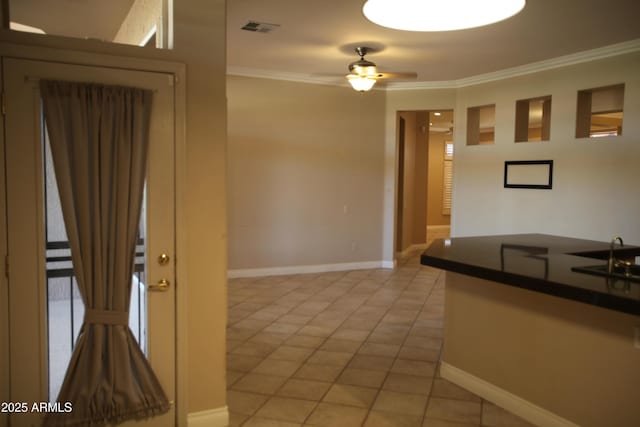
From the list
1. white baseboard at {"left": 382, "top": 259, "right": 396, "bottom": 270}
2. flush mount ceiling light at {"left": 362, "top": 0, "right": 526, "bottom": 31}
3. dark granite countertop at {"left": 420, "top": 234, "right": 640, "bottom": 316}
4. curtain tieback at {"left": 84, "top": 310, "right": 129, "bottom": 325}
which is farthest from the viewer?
white baseboard at {"left": 382, "top": 259, "right": 396, "bottom": 270}

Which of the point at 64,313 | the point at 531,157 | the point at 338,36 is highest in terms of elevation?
the point at 338,36

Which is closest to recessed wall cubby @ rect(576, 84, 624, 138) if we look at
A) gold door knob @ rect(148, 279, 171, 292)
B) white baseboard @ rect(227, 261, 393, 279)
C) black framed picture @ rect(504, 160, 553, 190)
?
black framed picture @ rect(504, 160, 553, 190)

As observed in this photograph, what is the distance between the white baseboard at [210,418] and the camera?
2877mm

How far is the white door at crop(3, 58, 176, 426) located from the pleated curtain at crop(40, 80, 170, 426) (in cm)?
7

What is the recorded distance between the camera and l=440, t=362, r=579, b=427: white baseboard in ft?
9.57

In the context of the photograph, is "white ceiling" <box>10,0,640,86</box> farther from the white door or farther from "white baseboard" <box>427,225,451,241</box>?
"white baseboard" <box>427,225,451,241</box>

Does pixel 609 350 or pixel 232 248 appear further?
pixel 232 248

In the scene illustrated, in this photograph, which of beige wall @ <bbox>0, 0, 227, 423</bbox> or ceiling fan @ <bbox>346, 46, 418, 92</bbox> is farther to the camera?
ceiling fan @ <bbox>346, 46, 418, 92</bbox>

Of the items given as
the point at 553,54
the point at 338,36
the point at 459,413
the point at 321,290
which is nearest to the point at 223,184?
the point at 459,413

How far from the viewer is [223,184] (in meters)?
2.89

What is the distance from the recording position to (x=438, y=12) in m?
3.41

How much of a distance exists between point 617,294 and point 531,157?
14.7ft

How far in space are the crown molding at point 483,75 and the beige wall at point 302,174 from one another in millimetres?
101

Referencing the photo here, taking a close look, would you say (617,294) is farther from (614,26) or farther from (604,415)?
(614,26)
